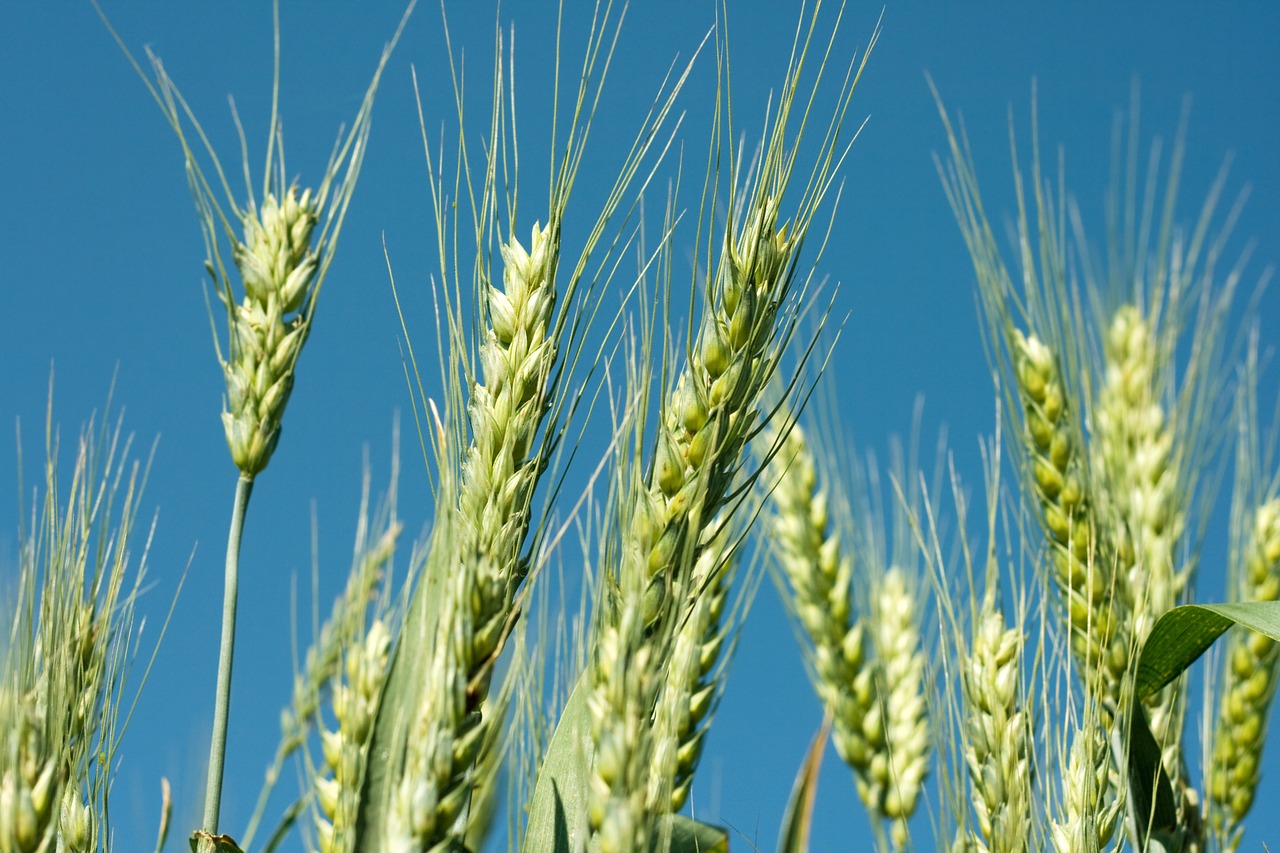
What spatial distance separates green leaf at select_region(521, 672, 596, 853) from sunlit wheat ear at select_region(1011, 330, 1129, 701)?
2.36 ft

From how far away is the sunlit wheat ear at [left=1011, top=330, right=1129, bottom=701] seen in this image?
1740 mm

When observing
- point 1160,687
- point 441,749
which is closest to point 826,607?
point 1160,687

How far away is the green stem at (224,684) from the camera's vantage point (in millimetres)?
1304

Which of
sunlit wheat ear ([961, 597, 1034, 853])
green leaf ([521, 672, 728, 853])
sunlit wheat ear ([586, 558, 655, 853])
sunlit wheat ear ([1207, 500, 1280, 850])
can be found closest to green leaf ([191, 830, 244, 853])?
green leaf ([521, 672, 728, 853])

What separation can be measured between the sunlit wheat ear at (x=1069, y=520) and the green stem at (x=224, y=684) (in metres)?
1.08

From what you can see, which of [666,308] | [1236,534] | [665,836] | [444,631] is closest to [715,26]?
[666,308]

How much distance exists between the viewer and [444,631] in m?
1.10

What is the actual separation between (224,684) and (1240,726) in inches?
76.2

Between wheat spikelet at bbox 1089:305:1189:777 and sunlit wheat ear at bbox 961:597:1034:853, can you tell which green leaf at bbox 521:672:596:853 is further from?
wheat spikelet at bbox 1089:305:1189:777

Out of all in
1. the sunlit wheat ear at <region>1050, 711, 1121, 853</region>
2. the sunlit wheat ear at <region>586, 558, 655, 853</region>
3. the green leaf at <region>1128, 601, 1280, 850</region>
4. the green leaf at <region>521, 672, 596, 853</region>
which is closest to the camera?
the sunlit wheat ear at <region>586, 558, 655, 853</region>

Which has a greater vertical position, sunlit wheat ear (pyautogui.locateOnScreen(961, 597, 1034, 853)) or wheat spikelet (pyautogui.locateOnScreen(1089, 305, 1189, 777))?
wheat spikelet (pyautogui.locateOnScreen(1089, 305, 1189, 777))

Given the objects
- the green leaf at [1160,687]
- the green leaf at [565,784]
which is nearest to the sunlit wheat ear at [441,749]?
the green leaf at [565,784]

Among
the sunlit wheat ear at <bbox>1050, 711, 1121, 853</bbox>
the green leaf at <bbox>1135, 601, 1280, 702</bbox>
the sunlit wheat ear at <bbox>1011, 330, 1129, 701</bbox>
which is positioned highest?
the sunlit wheat ear at <bbox>1011, 330, 1129, 701</bbox>

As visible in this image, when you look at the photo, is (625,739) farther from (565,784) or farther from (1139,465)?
(1139,465)
